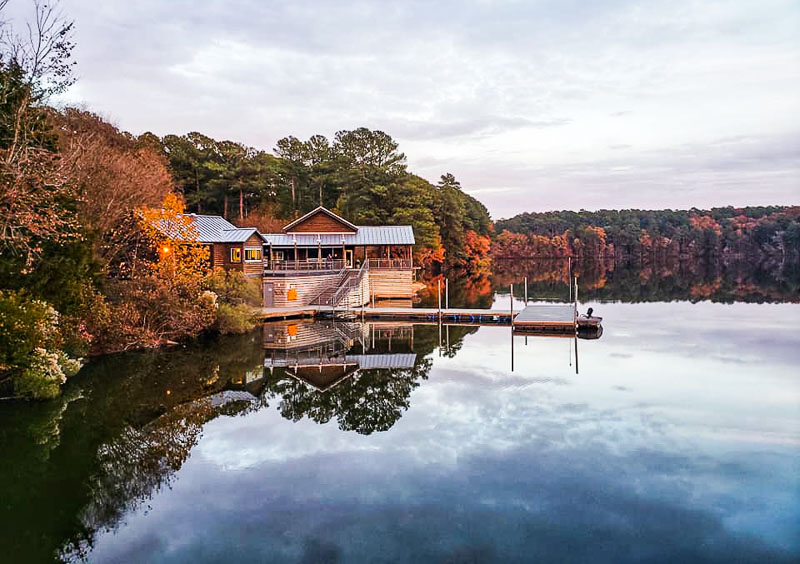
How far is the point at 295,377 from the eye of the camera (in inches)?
679

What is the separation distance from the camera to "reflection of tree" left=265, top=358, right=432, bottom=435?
42.9ft

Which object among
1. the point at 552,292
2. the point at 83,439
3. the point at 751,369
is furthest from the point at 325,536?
the point at 552,292

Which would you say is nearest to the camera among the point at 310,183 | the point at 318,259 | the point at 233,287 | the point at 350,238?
the point at 233,287

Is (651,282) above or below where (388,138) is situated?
below

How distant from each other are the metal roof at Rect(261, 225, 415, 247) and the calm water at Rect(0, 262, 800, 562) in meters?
20.3

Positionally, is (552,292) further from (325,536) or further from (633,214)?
(633,214)

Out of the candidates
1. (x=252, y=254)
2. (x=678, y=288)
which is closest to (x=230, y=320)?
(x=252, y=254)

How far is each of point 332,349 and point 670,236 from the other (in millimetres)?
98160

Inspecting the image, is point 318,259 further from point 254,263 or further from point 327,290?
point 254,263

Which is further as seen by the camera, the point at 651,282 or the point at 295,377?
the point at 651,282

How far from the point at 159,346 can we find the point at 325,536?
1537 centimetres

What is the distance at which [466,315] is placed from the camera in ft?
95.3

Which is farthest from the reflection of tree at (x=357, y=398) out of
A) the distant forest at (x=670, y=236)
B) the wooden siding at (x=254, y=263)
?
the distant forest at (x=670, y=236)

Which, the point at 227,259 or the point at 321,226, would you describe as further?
the point at 321,226
